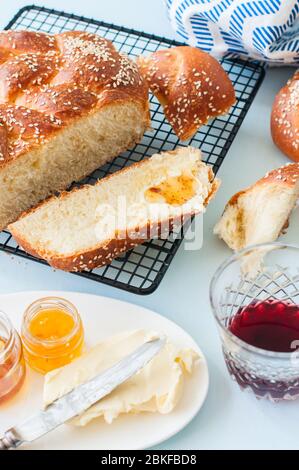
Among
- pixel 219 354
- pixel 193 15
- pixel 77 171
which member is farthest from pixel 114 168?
pixel 219 354

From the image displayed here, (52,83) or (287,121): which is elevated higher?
(52,83)

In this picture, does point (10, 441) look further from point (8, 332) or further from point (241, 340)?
point (241, 340)

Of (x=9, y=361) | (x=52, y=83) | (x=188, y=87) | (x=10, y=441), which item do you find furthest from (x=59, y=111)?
(x=10, y=441)

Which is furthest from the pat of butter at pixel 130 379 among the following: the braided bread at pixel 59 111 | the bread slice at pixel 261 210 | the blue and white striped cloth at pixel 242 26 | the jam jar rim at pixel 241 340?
the blue and white striped cloth at pixel 242 26

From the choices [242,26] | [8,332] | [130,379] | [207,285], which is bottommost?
[207,285]

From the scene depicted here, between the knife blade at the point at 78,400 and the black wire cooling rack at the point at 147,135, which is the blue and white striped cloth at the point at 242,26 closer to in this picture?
the black wire cooling rack at the point at 147,135

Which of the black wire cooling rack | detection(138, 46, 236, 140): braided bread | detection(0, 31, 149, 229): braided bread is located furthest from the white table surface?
detection(0, 31, 149, 229): braided bread
